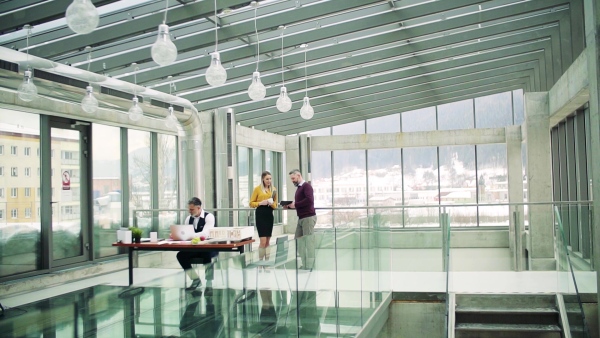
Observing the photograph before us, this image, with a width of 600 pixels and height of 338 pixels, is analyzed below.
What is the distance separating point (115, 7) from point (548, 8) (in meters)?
7.00

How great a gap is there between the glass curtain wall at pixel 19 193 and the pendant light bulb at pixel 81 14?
520 cm

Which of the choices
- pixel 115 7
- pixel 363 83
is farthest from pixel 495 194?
pixel 115 7

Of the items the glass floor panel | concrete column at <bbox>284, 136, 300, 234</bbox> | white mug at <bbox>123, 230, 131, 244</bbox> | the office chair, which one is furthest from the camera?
concrete column at <bbox>284, 136, 300, 234</bbox>

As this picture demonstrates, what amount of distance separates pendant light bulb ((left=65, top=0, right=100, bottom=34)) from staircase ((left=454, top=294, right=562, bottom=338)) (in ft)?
21.6

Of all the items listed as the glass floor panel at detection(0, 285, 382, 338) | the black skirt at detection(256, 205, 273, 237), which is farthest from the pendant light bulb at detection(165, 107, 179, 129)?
the glass floor panel at detection(0, 285, 382, 338)

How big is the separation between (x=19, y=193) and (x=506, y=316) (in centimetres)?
755

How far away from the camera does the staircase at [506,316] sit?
8352 mm

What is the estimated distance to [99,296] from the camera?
305 cm

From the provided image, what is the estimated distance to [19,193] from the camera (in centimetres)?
893

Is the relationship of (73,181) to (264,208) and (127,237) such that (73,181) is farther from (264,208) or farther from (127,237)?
(264,208)

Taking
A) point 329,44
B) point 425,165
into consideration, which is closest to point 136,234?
point 329,44

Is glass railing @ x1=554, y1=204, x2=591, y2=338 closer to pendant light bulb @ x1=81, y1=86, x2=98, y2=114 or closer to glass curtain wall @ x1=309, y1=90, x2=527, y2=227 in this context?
pendant light bulb @ x1=81, y1=86, x2=98, y2=114

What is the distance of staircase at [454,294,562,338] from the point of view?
835cm

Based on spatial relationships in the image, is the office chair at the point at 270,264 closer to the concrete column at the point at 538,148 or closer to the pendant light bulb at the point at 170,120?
the pendant light bulb at the point at 170,120
